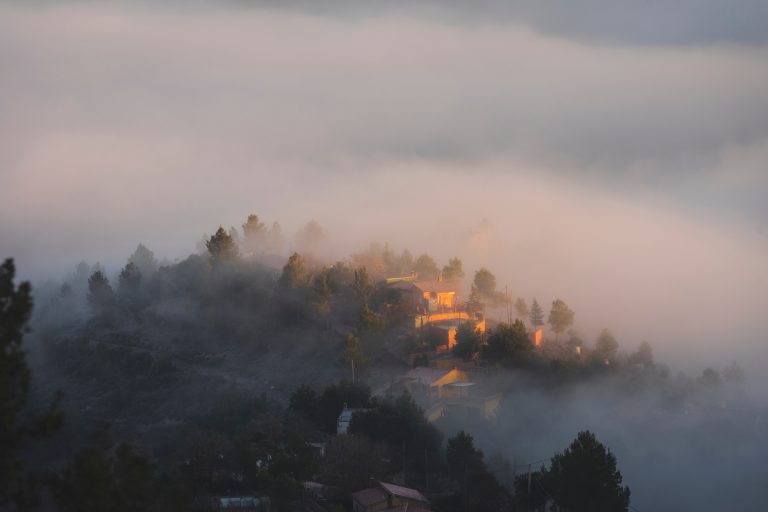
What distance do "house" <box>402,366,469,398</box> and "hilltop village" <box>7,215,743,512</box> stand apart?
12cm

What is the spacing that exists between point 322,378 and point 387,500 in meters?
26.3

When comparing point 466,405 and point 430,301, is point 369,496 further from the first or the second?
point 430,301

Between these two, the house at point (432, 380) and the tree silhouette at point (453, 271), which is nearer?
the house at point (432, 380)

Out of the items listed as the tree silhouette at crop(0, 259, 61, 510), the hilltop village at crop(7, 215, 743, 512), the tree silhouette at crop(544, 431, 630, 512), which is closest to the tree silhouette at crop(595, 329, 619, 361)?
the hilltop village at crop(7, 215, 743, 512)

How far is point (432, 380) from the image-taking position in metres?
62.3

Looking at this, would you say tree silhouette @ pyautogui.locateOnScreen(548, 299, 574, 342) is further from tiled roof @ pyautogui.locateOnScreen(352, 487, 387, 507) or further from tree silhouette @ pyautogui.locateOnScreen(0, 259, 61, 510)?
tree silhouette @ pyautogui.locateOnScreen(0, 259, 61, 510)

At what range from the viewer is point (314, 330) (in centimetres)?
7600

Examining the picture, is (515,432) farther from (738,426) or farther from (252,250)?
(252,250)

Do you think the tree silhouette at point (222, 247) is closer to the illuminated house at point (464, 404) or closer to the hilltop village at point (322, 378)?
the hilltop village at point (322, 378)

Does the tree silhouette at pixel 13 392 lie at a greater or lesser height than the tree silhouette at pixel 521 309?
lesser

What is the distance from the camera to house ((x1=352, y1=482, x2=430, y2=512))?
4147cm

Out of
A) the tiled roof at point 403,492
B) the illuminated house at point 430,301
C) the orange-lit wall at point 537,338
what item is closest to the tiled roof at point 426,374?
the illuminated house at point 430,301

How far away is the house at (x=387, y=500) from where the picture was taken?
41469 millimetres

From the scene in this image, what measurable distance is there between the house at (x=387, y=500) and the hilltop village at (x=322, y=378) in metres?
0.09
